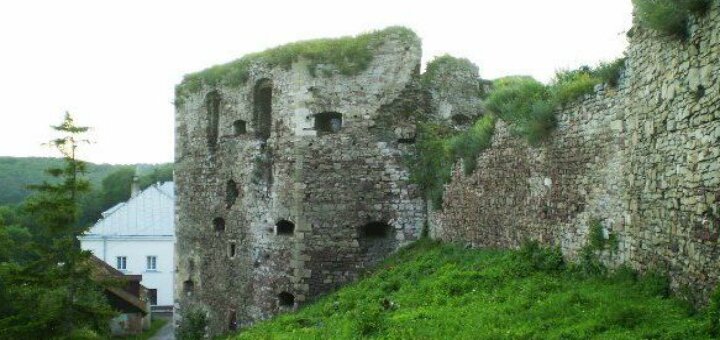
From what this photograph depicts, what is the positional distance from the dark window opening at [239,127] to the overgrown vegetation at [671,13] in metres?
12.1

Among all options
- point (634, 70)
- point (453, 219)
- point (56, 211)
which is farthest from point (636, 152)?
point (56, 211)

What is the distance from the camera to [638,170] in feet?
25.8

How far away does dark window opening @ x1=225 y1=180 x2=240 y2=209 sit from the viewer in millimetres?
17922

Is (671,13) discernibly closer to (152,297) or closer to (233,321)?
(233,321)

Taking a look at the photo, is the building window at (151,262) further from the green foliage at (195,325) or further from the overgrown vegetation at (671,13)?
the overgrown vegetation at (671,13)

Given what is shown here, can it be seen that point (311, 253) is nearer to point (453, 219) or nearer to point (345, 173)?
point (345, 173)

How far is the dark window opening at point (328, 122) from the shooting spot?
15.9 metres

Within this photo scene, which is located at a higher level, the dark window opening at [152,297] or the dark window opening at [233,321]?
the dark window opening at [233,321]

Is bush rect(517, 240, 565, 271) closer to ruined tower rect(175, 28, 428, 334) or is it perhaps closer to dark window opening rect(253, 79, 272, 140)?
ruined tower rect(175, 28, 428, 334)

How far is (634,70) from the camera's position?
8.04m

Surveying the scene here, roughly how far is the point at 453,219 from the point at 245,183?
5841mm

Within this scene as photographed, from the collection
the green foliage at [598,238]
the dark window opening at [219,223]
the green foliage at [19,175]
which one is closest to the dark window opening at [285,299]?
the dark window opening at [219,223]

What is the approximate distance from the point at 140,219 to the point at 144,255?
7.97ft

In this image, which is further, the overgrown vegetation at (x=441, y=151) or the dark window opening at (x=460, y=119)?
the dark window opening at (x=460, y=119)
